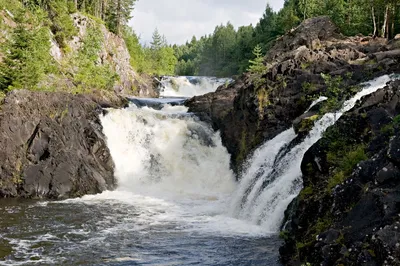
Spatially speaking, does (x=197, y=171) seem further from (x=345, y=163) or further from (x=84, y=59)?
(x=84, y=59)

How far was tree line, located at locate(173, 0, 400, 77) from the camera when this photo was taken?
40906 mm

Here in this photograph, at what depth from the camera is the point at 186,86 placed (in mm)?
56250

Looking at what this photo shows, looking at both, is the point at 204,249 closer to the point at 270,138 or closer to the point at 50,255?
the point at 50,255

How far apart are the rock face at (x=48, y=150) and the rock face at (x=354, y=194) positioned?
1337 cm

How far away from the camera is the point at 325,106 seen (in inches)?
637

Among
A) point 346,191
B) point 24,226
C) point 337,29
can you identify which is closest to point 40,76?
point 24,226

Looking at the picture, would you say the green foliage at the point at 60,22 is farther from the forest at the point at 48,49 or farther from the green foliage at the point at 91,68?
the green foliage at the point at 91,68

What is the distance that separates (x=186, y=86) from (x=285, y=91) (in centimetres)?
3456

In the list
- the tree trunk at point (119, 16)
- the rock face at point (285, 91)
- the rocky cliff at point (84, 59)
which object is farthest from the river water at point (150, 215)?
the tree trunk at point (119, 16)

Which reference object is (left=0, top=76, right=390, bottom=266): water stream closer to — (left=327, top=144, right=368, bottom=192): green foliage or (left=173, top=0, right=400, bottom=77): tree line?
(left=327, top=144, right=368, bottom=192): green foliage

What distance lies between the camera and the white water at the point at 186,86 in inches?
2207

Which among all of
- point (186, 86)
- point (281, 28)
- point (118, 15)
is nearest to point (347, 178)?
point (186, 86)

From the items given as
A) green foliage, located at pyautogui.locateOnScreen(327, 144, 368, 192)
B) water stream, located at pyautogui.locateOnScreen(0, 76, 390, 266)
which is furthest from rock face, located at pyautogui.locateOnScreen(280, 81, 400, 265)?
water stream, located at pyautogui.locateOnScreen(0, 76, 390, 266)

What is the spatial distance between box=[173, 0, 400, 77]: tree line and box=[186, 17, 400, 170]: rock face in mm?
12673
